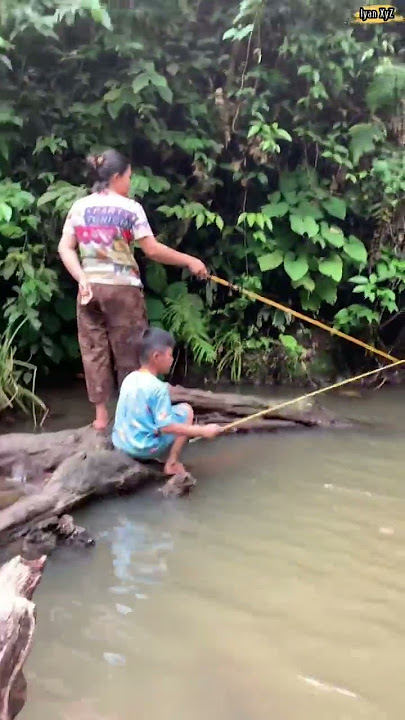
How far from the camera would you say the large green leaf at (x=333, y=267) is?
7.18 metres

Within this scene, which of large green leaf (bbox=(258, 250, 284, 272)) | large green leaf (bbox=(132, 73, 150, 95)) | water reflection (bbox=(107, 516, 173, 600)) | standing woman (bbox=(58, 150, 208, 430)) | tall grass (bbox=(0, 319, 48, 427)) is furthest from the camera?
large green leaf (bbox=(258, 250, 284, 272))

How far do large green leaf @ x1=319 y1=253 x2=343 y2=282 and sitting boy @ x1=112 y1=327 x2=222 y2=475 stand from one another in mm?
3229

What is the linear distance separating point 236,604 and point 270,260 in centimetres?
480

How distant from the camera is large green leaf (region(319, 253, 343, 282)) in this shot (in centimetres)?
718

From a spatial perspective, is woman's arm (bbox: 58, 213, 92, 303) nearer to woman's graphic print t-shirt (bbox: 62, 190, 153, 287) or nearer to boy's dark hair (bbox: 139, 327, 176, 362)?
woman's graphic print t-shirt (bbox: 62, 190, 153, 287)

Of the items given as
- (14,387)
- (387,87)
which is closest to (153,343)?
(14,387)

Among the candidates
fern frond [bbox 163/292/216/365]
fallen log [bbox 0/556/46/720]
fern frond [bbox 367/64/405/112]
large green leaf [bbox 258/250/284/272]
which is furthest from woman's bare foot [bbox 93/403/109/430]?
fern frond [bbox 367/64/405/112]

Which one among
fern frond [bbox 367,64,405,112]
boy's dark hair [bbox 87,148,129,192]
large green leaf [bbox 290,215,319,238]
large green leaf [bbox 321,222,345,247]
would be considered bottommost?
large green leaf [bbox 321,222,345,247]

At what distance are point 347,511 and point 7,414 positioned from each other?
3093 mm

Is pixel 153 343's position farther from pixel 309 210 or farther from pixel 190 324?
pixel 309 210

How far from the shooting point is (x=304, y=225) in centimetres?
722

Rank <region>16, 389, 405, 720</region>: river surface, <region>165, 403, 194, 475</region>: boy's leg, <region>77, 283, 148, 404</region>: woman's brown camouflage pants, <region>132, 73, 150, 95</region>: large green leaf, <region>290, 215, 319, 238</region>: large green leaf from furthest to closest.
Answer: <region>290, 215, 319, 238</region>: large green leaf
<region>132, 73, 150, 95</region>: large green leaf
<region>77, 283, 148, 404</region>: woman's brown camouflage pants
<region>165, 403, 194, 475</region>: boy's leg
<region>16, 389, 405, 720</region>: river surface

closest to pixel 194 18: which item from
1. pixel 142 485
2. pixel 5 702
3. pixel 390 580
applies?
pixel 142 485

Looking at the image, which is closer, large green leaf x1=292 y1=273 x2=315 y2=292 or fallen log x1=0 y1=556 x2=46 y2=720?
fallen log x1=0 y1=556 x2=46 y2=720
